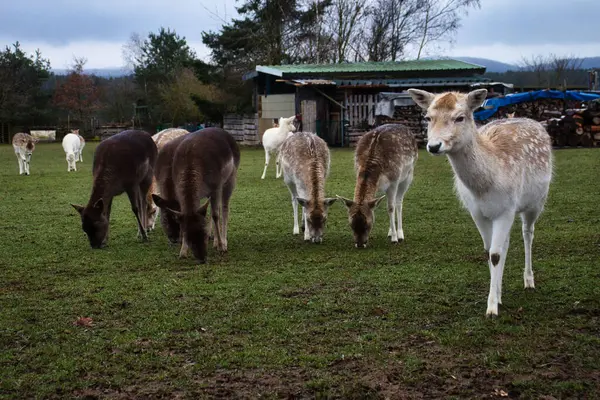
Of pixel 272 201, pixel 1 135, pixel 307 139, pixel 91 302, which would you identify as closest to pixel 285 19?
pixel 1 135

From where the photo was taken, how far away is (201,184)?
859cm

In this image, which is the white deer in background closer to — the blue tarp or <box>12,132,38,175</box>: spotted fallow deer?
<box>12,132,38,175</box>: spotted fallow deer

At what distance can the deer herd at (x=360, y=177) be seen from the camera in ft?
18.5

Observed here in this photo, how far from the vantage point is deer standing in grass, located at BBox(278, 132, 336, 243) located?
372 inches

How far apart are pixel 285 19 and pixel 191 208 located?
4098 cm

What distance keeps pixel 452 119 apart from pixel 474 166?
0.45 metres

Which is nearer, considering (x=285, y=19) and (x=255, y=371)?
(x=255, y=371)

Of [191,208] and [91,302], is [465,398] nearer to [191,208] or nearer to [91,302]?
[91,302]

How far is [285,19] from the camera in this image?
47.3 metres

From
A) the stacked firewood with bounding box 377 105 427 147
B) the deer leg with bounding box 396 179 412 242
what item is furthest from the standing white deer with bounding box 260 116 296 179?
the stacked firewood with bounding box 377 105 427 147

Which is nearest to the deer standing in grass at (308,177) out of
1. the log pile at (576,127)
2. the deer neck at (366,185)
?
the deer neck at (366,185)

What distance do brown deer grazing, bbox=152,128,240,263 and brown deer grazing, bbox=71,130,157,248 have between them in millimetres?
942

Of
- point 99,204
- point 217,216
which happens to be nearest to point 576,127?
point 217,216

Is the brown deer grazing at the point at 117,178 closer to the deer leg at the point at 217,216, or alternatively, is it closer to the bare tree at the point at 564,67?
the deer leg at the point at 217,216
